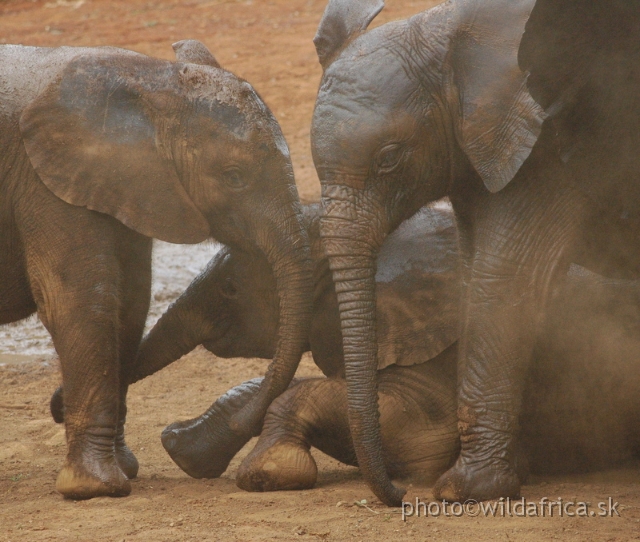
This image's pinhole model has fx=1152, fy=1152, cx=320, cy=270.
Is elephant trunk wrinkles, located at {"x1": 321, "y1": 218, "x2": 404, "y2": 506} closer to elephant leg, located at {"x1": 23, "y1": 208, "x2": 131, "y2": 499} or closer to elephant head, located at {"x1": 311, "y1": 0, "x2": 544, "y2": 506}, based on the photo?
elephant head, located at {"x1": 311, "y1": 0, "x2": 544, "y2": 506}

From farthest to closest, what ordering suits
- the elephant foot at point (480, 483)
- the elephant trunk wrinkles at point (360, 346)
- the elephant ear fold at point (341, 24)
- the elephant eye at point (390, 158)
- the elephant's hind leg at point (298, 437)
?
the elephant's hind leg at point (298, 437) → the elephant ear fold at point (341, 24) → the elephant foot at point (480, 483) → the elephant eye at point (390, 158) → the elephant trunk wrinkles at point (360, 346)

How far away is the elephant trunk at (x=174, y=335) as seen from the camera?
587 cm

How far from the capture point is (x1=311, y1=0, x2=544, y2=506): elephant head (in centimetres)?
451

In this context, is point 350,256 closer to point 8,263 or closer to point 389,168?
point 389,168

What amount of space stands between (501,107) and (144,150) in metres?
1.66

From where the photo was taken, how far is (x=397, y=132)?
15.1ft

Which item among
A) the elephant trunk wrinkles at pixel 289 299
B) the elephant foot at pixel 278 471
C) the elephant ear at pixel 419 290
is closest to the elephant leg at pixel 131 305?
the elephant trunk wrinkles at pixel 289 299

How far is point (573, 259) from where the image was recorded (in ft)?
16.0

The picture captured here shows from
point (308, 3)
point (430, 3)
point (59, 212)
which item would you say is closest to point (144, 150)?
point (59, 212)

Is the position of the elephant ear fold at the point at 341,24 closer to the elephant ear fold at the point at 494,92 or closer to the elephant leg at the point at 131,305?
the elephant ear fold at the point at 494,92

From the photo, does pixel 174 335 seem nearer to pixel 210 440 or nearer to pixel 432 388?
pixel 210 440

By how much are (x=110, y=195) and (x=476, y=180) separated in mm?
1627

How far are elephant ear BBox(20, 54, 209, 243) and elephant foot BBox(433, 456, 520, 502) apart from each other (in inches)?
62.8

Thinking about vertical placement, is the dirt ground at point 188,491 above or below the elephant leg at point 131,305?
below
